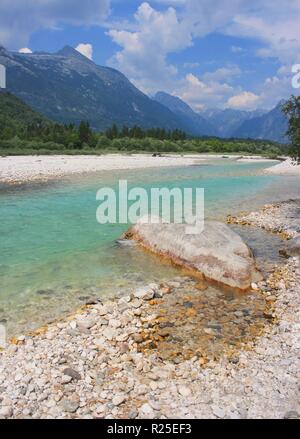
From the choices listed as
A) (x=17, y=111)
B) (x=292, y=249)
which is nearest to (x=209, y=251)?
(x=292, y=249)

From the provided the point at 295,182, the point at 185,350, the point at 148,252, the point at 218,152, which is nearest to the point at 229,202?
the point at 148,252

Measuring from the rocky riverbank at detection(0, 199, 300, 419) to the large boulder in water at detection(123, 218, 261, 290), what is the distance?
1.09 m

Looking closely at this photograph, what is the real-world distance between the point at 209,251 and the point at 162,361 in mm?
5752

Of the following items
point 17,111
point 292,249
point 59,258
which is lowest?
point 59,258

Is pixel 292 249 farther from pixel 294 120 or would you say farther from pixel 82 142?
pixel 82 142

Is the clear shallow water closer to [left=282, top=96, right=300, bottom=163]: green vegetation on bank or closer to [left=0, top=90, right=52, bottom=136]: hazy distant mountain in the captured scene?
[left=282, top=96, right=300, bottom=163]: green vegetation on bank

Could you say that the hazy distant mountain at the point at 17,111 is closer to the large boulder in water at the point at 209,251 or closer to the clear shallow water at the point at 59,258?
the clear shallow water at the point at 59,258

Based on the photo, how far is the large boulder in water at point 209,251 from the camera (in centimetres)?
1206

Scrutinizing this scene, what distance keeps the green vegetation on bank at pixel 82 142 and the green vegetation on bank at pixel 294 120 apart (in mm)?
69022

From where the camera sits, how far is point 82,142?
117312 mm

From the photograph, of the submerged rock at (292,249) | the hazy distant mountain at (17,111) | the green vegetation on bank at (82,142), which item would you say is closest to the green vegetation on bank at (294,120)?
the submerged rock at (292,249)

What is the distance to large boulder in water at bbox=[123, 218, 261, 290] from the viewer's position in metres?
12.1

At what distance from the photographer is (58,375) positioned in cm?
721

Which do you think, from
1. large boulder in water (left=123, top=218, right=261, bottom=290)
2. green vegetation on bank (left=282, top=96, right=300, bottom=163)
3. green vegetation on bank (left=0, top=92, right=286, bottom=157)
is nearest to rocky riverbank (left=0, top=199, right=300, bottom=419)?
large boulder in water (left=123, top=218, right=261, bottom=290)
